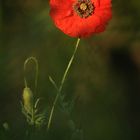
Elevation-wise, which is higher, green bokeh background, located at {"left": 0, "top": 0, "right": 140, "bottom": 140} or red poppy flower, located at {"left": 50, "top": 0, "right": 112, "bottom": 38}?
red poppy flower, located at {"left": 50, "top": 0, "right": 112, "bottom": 38}

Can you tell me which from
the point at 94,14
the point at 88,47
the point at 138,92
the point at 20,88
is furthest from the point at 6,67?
the point at 94,14

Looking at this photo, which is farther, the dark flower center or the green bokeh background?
the green bokeh background

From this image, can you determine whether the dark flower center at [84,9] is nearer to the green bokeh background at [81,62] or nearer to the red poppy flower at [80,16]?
the red poppy flower at [80,16]

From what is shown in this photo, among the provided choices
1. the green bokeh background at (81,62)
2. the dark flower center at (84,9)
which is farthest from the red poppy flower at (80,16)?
the green bokeh background at (81,62)

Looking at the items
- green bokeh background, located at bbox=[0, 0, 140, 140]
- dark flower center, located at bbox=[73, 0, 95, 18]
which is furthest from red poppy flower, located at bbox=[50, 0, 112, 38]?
green bokeh background, located at bbox=[0, 0, 140, 140]

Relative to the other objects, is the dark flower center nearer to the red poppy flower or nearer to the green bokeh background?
the red poppy flower

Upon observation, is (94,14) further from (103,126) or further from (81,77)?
(81,77)

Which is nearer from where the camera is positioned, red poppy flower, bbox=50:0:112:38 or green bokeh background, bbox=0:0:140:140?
red poppy flower, bbox=50:0:112:38

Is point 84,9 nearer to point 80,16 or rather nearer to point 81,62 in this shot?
point 80,16
